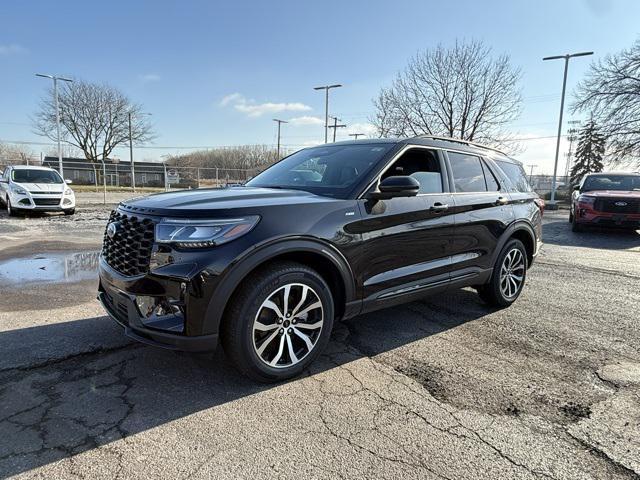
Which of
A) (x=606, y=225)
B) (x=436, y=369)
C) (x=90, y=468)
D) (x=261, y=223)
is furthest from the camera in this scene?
(x=606, y=225)

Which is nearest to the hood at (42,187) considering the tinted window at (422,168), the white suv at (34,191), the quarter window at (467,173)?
the white suv at (34,191)

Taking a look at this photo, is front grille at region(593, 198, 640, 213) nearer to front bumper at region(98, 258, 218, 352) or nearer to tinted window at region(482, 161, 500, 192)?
tinted window at region(482, 161, 500, 192)

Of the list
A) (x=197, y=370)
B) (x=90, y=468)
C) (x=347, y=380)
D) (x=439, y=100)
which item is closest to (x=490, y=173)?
(x=347, y=380)

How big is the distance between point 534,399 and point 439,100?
25133 mm

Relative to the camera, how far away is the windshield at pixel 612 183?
12.8m

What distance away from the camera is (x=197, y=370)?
319 centimetres

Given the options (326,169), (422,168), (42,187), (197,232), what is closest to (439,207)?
Result: (422,168)

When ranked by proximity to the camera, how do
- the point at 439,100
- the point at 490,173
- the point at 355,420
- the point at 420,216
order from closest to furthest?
the point at 355,420
the point at 420,216
the point at 490,173
the point at 439,100

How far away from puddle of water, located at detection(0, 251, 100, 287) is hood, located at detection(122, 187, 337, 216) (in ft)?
11.0

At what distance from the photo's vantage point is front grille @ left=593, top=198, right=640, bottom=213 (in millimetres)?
11242

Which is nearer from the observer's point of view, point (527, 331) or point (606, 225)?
point (527, 331)

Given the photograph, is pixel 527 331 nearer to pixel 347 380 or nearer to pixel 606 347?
pixel 606 347

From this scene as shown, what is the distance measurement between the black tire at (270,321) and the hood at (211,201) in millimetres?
479

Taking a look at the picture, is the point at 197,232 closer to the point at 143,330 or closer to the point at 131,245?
the point at 131,245
